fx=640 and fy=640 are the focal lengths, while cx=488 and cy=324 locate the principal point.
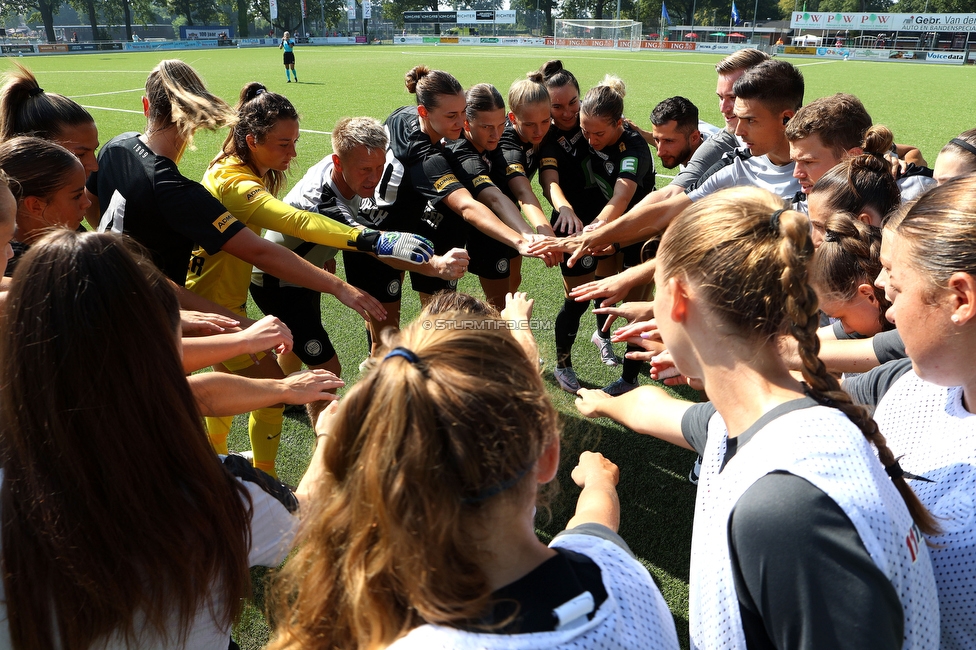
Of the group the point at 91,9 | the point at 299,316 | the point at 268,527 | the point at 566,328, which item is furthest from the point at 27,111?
the point at 91,9

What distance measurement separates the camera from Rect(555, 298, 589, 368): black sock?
193 inches

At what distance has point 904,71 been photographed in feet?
104

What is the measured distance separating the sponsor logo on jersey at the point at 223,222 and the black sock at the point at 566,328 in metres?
2.60

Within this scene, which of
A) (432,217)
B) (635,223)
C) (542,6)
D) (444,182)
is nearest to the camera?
(635,223)

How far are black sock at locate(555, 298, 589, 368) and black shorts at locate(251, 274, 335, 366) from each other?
6.20ft

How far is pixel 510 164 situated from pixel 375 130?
134cm

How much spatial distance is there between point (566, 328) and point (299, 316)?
81.9 inches

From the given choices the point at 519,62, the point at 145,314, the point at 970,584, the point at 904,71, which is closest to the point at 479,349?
the point at 145,314

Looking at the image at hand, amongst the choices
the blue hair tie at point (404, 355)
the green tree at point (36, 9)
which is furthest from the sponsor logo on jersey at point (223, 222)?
the green tree at point (36, 9)

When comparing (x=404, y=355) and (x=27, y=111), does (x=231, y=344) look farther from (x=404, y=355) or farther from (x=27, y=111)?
(x=27, y=111)

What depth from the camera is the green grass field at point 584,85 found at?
355 centimetres

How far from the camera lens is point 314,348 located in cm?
381

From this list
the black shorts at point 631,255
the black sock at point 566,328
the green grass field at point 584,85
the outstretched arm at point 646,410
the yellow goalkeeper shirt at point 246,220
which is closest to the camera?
the outstretched arm at point 646,410

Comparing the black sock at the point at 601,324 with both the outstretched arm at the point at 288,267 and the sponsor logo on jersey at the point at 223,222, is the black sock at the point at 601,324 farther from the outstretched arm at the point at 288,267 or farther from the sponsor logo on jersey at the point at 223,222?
the sponsor logo on jersey at the point at 223,222
